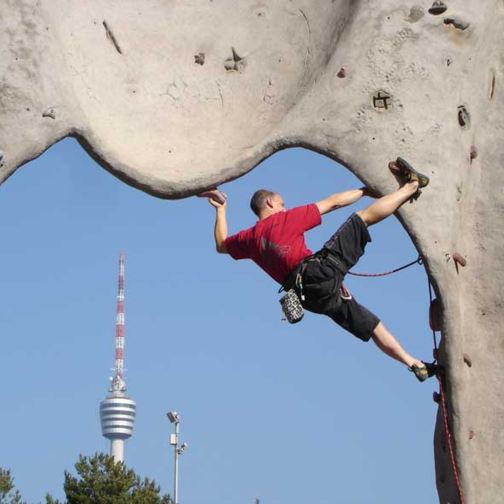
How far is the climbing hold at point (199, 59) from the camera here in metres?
8.74

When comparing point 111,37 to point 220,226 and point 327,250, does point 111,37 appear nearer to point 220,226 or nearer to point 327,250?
point 220,226

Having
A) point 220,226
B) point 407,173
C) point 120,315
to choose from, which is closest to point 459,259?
point 407,173

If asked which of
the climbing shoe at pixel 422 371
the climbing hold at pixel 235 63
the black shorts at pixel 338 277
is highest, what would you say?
the climbing hold at pixel 235 63

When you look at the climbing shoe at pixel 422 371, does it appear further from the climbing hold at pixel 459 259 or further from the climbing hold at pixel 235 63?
the climbing hold at pixel 235 63

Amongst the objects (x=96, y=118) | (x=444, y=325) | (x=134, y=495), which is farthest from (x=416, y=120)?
(x=134, y=495)

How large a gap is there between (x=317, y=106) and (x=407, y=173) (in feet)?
2.74

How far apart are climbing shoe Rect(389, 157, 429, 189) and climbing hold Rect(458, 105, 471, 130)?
2.12 ft

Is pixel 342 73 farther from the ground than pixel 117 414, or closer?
closer

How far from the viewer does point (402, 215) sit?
8.14 metres

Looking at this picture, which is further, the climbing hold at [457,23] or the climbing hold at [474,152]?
the climbing hold at [474,152]

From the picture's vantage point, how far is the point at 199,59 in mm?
8742

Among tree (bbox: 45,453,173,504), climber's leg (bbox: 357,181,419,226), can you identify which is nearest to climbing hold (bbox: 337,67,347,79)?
climber's leg (bbox: 357,181,419,226)

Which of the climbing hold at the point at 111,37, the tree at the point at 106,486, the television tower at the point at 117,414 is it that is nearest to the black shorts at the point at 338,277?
the climbing hold at the point at 111,37

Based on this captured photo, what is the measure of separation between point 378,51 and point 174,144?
1.60 metres
